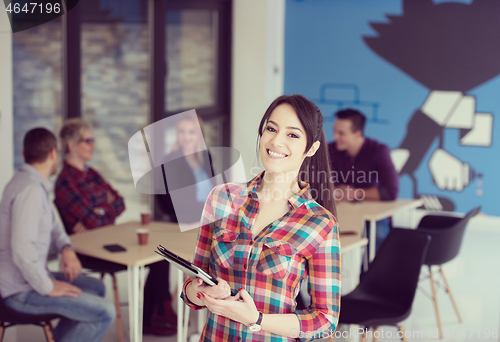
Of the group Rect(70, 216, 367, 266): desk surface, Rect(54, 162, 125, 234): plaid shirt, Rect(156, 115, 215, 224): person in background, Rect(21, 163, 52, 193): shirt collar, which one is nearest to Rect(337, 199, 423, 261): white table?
Rect(70, 216, 367, 266): desk surface

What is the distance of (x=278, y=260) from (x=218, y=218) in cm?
23

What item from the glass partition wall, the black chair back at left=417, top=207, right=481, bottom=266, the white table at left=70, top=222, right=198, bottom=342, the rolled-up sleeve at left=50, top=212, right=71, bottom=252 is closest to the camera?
the white table at left=70, top=222, right=198, bottom=342

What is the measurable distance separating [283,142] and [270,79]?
215 inches

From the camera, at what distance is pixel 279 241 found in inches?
60.6

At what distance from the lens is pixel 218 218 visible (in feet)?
5.36

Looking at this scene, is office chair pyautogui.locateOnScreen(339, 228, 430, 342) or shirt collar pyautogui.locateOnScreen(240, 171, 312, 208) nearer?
shirt collar pyautogui.locateOnScreen(240, 171, 312, 208)

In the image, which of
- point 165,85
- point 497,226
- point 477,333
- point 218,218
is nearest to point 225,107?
point 165,85

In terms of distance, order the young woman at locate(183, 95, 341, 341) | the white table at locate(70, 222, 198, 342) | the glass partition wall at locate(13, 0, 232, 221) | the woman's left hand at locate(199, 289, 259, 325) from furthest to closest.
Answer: the glass partition wall at locate(13, 0, 232, 221) < the white table at locate(70, 222, 198, 342) < the young woman at locate(183, 95, 341, 341) < the woman's left hand at locate(199, 289, 259, 325)

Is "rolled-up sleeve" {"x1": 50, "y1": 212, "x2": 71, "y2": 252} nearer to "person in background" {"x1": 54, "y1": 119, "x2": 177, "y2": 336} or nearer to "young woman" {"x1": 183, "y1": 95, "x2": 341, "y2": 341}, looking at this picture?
"person in background" {"x1": 54, "y1": 119, "x2": 177, "y2": 336}

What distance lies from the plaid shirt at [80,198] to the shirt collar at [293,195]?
83.7 inches

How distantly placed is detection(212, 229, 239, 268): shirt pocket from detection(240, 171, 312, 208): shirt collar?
5.2 inches

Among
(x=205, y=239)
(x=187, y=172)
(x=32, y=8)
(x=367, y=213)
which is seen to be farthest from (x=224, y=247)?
(x=32, y=8)

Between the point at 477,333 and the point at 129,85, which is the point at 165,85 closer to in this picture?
the point at 129,85

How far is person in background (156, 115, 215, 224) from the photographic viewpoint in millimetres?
3447
